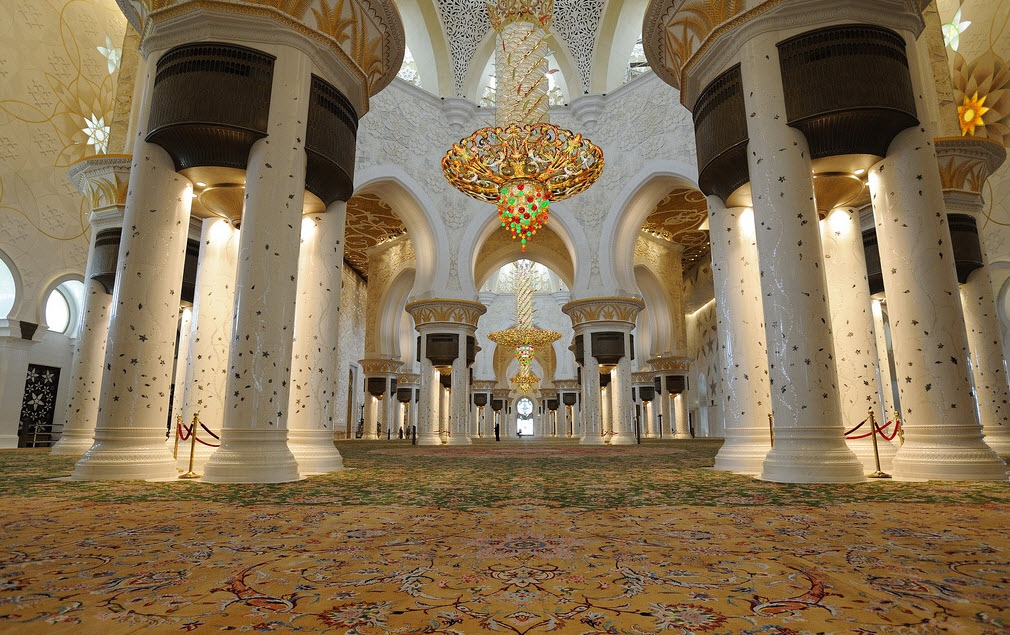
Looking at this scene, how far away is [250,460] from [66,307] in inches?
406

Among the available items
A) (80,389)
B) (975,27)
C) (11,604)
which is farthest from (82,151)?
(975,27)

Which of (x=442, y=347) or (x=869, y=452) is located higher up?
(x=442, y=347)

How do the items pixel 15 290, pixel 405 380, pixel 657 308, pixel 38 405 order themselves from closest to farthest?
pixel 15 290, pixel 38 405, pixel 657 308, pixel 405 380

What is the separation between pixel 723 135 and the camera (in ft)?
13.7

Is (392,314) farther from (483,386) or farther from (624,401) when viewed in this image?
(483,386)

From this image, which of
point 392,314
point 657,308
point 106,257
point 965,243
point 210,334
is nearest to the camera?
point 210,334

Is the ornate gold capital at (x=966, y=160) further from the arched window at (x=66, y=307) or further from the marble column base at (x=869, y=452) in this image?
the arched window at (x=66, y=307)

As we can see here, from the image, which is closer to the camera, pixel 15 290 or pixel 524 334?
→ pixel 15 290

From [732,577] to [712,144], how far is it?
3.81m

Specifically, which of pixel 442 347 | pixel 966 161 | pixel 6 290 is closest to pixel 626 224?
pixel 442 347

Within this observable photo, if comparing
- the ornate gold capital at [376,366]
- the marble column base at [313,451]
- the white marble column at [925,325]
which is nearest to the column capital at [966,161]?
the white marble column at [925,325]

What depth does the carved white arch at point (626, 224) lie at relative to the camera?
11.2 meters

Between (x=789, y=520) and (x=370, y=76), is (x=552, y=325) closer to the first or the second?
(x=370, y=76)

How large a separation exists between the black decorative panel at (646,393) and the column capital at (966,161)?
1167cm
